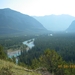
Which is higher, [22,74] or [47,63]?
[22,74]

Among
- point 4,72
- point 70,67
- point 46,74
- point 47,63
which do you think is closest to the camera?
point 4,72

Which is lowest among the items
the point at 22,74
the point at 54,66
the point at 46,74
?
the point at 54,66

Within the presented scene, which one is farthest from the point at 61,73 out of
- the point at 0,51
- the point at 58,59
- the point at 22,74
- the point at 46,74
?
the point at 22,74

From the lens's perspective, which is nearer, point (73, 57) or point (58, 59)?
point (58, 59)

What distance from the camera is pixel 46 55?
3694 centimetres

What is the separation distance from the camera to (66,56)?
306ft

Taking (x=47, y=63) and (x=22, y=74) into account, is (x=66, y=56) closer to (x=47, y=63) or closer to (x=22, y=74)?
(x=47, y=63)

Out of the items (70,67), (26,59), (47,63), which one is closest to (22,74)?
(47,63)

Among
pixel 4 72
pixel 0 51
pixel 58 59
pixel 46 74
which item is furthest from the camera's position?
pixel 0 51

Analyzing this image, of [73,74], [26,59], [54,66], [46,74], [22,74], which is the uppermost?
[22,74]

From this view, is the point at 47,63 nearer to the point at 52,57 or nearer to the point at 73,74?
the point at 52,57

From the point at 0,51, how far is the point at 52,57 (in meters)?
14.1

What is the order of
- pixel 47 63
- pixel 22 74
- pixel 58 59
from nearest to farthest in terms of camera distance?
pixel 22 74
pixel 47 63
pixel 58 59

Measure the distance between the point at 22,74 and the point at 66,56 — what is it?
275 ft
